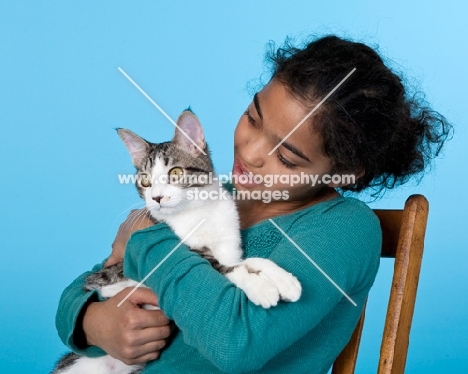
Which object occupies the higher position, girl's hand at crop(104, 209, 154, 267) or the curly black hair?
the curly black hair

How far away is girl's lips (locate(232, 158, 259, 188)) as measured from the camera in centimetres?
152

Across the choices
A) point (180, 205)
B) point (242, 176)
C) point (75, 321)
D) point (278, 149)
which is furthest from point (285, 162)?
point (75, 321)

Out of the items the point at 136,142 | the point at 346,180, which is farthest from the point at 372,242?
the point at 136,142

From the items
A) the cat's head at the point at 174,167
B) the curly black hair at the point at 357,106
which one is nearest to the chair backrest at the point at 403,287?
the curly black hair at the point at 357,106

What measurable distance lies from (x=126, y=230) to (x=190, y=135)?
1.10 ft

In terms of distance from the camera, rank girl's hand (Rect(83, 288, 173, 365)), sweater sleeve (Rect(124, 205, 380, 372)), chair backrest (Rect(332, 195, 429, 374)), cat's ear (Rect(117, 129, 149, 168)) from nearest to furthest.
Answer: sweater sleeve (Rect(124, 205, 380, 372)) → chair backrest (Rect(332, 195, 429, 374)) → girl's hand (Rect(83, 288, 173, 365)) → cat's ear (Rect(117, 129, 149, 168))

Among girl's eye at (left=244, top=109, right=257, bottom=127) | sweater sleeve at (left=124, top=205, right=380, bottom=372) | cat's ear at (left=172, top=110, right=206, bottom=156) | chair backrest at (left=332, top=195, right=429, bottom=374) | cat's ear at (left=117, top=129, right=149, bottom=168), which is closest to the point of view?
sweater sleeve at (left=124, top=205, right=380, bottom=372)

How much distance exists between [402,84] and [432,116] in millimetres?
220

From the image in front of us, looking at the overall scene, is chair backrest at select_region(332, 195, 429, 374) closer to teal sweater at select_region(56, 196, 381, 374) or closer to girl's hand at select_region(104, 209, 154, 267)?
teal sweater at select_region(56, 196, 381, 374)

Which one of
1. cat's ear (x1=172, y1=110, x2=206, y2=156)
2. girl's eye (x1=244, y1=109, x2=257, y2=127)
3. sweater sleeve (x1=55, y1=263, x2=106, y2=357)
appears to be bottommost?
sweater sleeve (x1=55, y1=263, x2=106, y2=357)

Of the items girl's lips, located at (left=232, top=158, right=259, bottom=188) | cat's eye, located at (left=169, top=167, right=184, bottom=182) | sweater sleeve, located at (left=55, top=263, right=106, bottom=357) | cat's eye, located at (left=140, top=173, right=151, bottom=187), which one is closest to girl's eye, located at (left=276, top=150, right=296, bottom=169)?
girl's lips, located at (left=232, top=158, right=259, bottom=188)

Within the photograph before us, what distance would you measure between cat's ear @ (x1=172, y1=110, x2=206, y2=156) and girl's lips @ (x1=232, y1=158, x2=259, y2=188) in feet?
0.57

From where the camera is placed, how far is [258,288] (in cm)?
114

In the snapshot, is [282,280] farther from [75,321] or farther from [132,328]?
[75,321]
